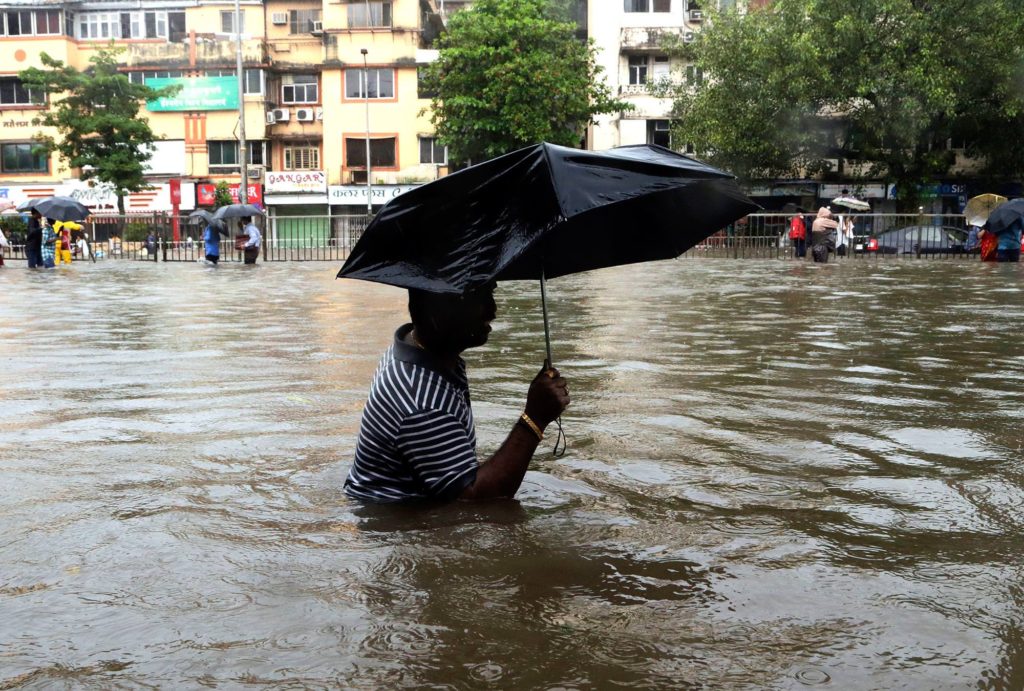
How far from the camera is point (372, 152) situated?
50469 millimetres

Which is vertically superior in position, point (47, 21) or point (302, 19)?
point (302, 19)

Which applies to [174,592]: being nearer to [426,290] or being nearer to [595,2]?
[426,290]

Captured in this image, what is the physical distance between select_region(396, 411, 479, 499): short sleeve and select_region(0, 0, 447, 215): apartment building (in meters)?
45.5

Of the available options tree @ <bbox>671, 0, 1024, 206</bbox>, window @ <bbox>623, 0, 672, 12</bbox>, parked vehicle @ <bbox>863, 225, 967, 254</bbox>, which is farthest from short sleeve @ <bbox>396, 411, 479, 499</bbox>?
window @ <bbox>623, 0, 672, 12</bbox>

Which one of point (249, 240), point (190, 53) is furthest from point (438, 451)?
point (190, 53)

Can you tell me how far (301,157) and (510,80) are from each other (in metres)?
15.3

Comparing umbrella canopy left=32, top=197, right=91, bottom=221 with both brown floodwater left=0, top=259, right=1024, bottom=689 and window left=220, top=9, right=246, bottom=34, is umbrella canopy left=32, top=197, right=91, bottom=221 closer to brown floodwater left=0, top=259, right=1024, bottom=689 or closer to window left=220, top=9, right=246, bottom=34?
brown floodwater left=0, top=259, right=1024, bottom=689

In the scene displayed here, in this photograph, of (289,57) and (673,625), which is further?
(289,57)

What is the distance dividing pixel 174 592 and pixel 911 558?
92.7 inches

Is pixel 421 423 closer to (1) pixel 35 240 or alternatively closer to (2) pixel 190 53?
(1) pixel 35 240

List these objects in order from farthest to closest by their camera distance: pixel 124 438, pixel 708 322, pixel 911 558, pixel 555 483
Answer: pixel 708 322, pixel 124 438, pixel 555 483, pixel 911 558

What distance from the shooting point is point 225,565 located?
3697 mm

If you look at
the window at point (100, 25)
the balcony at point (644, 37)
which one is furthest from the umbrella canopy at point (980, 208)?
the window at point (100, 25)

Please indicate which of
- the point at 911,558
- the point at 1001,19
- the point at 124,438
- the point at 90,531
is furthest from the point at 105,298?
the point at 1001,19
